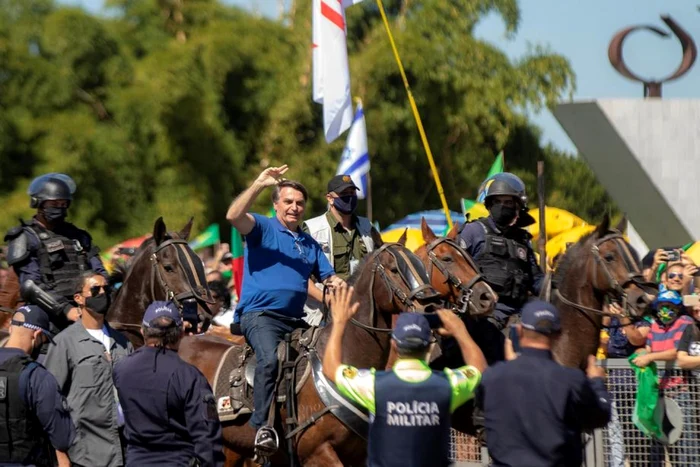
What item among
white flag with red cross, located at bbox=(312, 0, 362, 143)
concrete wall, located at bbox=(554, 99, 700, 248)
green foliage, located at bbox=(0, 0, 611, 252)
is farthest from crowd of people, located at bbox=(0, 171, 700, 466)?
green foliage, located at bbox=(0, 0, 611, 252)

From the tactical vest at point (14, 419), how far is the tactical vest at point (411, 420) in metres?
2.63

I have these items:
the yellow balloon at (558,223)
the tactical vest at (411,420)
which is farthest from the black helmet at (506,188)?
the yellow balloon at (558,223)

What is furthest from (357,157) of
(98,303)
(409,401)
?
(409,401)

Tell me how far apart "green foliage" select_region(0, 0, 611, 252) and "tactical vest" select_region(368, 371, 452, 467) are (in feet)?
75.5

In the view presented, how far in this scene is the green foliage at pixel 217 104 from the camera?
30.9 metres

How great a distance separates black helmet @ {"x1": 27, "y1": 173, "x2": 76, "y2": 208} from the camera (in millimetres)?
11141

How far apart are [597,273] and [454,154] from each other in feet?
76.5

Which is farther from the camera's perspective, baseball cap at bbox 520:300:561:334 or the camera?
the camera

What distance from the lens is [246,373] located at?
1091 cm

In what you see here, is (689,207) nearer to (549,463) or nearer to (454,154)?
(549,463)

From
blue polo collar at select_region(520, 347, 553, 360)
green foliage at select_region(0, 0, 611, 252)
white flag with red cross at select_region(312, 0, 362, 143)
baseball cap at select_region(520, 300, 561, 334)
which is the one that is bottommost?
blue polo collar at select_region(520, 347, 553, 360)

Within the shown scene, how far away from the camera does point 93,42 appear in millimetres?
32188

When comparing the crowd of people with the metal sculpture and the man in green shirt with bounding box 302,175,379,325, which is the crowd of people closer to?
the man in green shirt with bounding box 302,175,379,325

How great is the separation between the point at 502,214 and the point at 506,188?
23 cm
